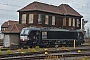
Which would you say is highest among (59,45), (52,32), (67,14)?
(67,14)

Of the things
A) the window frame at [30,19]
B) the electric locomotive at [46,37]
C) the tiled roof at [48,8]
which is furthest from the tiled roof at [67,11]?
the electric locomotive at [46,37]

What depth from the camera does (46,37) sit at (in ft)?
105

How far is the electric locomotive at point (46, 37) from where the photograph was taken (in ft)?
100

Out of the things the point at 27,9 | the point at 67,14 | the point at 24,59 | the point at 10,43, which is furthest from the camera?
the point at 67,14

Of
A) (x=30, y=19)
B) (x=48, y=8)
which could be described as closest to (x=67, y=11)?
(x=48, y=8)

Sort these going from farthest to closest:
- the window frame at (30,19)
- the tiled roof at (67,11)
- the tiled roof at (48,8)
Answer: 1. the tiled roof at (67,11)
2. the tiled roof at (48,8)
3. the window frame at (30,19)

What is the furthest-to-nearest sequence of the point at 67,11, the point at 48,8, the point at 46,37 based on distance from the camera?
1. the point at 67,11
2. the point at 48,8
3. the point at 46,37

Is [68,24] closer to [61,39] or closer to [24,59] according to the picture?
[61,39]

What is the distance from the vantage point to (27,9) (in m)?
44.2

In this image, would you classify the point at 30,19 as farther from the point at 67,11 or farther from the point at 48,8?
the point at 67,11

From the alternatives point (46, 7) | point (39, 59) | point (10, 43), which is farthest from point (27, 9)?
point (39, 59)

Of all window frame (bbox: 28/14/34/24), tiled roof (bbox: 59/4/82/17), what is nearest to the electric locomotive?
window frame (bbox: 28/14/34/24)

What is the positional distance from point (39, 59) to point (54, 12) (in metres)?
31.4

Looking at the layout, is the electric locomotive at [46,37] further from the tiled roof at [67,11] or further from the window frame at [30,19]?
the tiled roof at [67,11]
